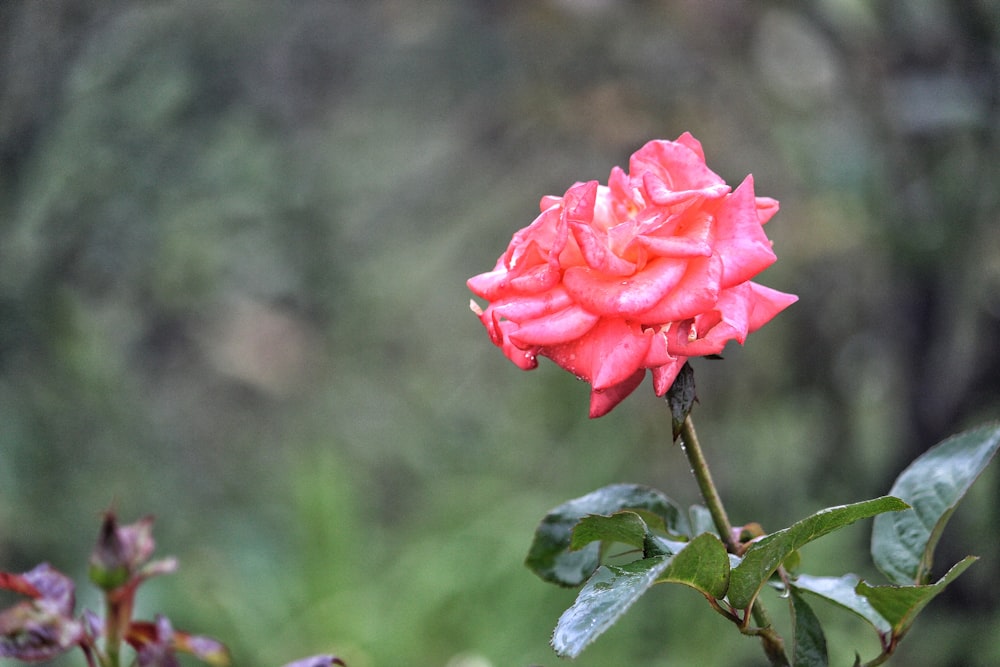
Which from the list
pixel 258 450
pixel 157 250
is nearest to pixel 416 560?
pixel 258 450

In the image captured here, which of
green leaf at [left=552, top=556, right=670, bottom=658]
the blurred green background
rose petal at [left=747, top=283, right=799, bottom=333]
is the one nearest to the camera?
green leaf at [left=552, top=556, right=670, bottom=658]

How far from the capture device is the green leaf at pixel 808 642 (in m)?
0.45

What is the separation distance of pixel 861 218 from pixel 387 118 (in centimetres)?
106

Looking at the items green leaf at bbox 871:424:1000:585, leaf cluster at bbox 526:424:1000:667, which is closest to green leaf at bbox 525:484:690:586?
leaf cluster at bbox 526:424:1000:667

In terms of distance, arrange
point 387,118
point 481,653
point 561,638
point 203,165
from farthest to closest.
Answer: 1. point 387,118
2. point 481,653
3. point 203,165
4. point 561,638

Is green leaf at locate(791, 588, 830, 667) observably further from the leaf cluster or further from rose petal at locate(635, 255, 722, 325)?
rose petal at locate(635, 255, 722, 325)

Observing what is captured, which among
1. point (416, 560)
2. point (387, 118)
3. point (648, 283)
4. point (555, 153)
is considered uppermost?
point (387, 118)

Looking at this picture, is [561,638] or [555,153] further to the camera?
[555,153]

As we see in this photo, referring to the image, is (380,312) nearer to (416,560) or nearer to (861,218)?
(416,560)

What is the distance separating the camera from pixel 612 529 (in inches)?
17.4

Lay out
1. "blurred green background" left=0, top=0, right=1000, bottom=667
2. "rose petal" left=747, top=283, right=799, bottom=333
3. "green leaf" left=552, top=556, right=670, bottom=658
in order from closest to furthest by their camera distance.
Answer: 1. "green leaf" left=552, top=556, right=670, bottom=658
2. "rose petal" left=747, top=283, right=799, bottom=333
3. "blurred green background" left=0, top=0, right=1000, bottom=667

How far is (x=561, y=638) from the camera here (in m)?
0.38

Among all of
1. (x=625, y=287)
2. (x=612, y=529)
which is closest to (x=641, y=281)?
(x=625, y=287)

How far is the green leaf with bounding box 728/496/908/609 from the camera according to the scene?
403 millimetres
